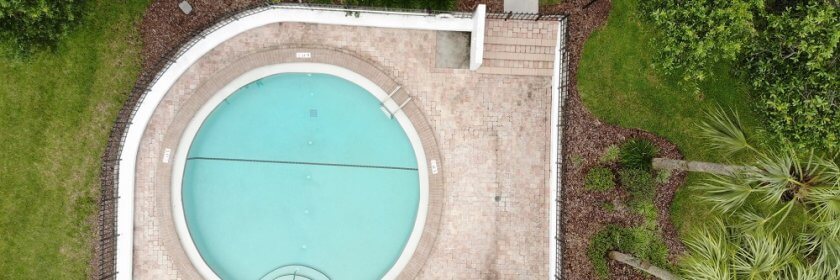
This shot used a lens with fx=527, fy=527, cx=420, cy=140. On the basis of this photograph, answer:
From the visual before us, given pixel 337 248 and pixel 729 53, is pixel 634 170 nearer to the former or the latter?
pixel 729 53

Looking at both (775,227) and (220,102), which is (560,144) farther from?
(220,102)

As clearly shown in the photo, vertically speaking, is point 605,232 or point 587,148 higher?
point 587,148

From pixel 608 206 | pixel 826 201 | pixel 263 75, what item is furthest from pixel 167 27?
pixel 826 201

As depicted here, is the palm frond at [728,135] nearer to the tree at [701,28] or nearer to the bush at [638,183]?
the tree at [701,28]

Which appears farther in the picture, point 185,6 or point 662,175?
point 662,175

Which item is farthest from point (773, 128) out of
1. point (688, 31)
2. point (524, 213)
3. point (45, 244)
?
point (45, 244)
